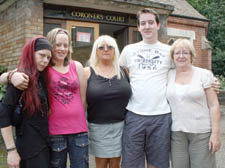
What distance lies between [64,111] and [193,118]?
52.5 inches

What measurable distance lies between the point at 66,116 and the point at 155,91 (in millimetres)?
994

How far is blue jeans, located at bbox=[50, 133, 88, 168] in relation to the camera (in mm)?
2324

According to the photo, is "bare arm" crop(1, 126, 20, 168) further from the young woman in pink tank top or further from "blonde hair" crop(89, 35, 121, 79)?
"blonde hair" crop(89, 35, 121, 79)

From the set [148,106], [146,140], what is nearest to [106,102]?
[148,106]

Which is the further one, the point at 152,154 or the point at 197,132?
the point at 152,154

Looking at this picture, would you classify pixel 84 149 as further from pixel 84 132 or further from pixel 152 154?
pixel 152 154

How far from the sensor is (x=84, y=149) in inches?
96.0

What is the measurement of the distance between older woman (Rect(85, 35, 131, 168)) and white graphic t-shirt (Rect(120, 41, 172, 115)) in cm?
12

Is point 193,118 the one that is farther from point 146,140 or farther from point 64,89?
point 64,89

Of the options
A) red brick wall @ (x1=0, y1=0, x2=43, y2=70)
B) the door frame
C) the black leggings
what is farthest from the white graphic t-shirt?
the door frame

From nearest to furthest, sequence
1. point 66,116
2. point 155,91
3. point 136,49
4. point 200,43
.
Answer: point 66,116 < point 155,91 < point 136,49 < point 200,43

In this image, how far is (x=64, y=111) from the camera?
92.4 inches

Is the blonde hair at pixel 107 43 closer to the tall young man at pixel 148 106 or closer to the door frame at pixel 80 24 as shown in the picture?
the tall young man at pixel 148 106

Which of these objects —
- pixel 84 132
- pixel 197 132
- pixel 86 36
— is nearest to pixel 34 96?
pixel 84 132
